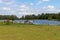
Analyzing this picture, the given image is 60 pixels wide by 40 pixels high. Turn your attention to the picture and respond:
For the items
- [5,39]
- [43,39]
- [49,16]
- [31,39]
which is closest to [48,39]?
[43,39]

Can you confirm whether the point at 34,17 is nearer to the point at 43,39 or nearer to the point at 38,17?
the point at 38,17

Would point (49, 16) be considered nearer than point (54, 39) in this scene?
No

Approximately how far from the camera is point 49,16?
13475 cm

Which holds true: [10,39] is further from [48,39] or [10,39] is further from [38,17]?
[38,17]

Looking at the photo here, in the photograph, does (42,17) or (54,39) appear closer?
(54,39)

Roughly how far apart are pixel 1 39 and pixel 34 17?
124325 mm

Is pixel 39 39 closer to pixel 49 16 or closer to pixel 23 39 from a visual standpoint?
pixel 23 39

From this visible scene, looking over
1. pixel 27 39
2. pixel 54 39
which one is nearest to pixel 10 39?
pixel 27 39

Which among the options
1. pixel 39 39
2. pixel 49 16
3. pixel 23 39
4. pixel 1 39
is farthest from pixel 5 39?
pixel 49 16

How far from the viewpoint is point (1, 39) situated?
15.7m

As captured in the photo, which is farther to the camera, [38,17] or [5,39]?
[38,17]

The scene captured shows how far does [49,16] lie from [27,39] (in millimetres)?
120435

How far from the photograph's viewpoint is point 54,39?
623 inches

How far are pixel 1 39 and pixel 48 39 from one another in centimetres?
481
